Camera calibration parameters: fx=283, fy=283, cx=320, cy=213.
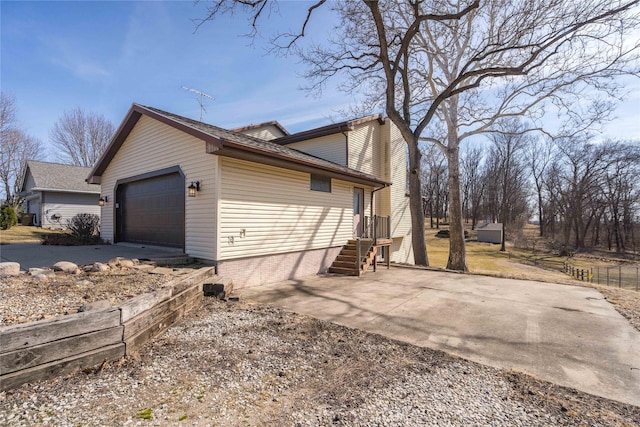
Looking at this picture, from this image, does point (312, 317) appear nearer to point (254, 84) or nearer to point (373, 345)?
point (373, 345)

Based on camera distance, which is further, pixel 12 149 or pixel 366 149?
pixel 12 149

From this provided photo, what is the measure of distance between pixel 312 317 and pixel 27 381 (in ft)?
11.4

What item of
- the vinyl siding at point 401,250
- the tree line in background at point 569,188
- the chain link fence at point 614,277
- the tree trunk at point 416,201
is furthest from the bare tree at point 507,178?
the tree trunk at point 416,201

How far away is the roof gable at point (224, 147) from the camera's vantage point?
20.2 feet

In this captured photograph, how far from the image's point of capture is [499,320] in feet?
16.1

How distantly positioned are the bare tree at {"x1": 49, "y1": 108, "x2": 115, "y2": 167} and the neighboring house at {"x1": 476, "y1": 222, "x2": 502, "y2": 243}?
1784 inches

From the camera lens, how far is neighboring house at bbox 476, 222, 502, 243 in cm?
3564

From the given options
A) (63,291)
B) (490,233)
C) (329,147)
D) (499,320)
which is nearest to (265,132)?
(329,147)

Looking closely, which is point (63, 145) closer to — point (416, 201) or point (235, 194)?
point (235, 194)

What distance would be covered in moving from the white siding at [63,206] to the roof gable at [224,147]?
11424mm

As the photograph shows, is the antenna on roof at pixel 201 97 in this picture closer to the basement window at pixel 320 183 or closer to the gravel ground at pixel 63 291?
the basement window at pixel 320 183

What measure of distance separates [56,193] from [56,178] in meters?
1.09

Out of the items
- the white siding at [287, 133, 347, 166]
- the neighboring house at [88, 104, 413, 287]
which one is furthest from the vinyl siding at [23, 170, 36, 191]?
the white siding at [287, 133, 347, 166]

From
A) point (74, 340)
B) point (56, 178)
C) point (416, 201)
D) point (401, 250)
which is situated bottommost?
point (401, 250)
